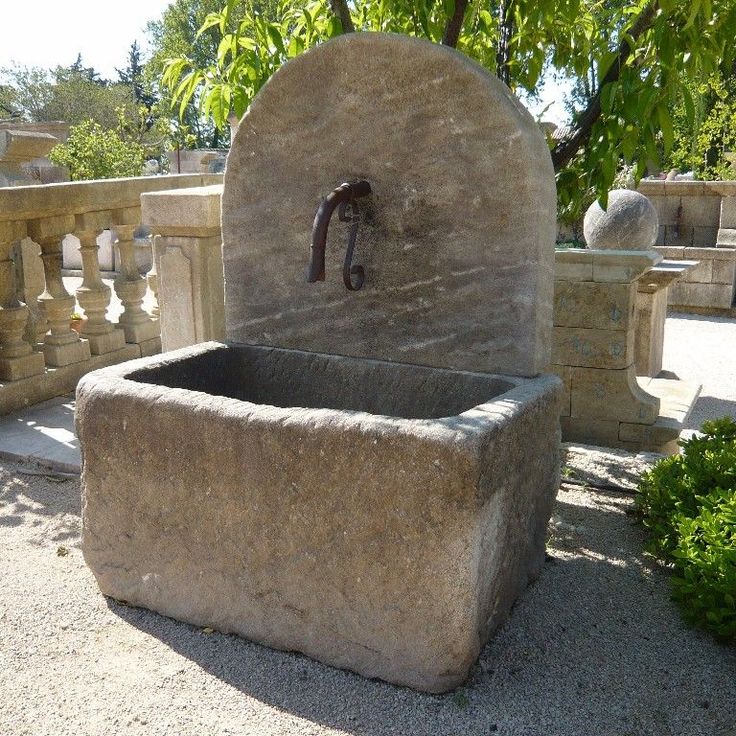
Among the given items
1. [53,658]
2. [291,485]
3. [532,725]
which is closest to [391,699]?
[532,725]

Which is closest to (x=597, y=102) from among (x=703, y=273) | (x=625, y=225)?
(x=625, y=225)

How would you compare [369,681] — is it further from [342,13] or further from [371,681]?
[342,13]

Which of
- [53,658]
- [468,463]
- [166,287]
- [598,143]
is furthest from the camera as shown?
[166,287]

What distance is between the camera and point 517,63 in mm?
3748

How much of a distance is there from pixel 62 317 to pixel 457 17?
10.4 feet

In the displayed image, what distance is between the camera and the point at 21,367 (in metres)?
4.93

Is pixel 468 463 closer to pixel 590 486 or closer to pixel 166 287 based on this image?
pixel 590 486

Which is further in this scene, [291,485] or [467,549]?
[291,485]

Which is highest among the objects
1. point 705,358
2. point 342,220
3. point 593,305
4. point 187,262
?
point 342,220

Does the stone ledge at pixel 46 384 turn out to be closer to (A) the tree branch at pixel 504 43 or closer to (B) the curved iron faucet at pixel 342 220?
(B) the curved iron faucet at pixel 342 220

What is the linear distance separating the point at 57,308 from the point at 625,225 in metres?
3.83

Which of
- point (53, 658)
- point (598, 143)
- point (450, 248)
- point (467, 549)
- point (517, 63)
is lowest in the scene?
point (53, 658)

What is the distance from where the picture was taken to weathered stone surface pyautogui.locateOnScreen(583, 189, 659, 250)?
19.2 feet

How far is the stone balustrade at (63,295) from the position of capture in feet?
16.0
